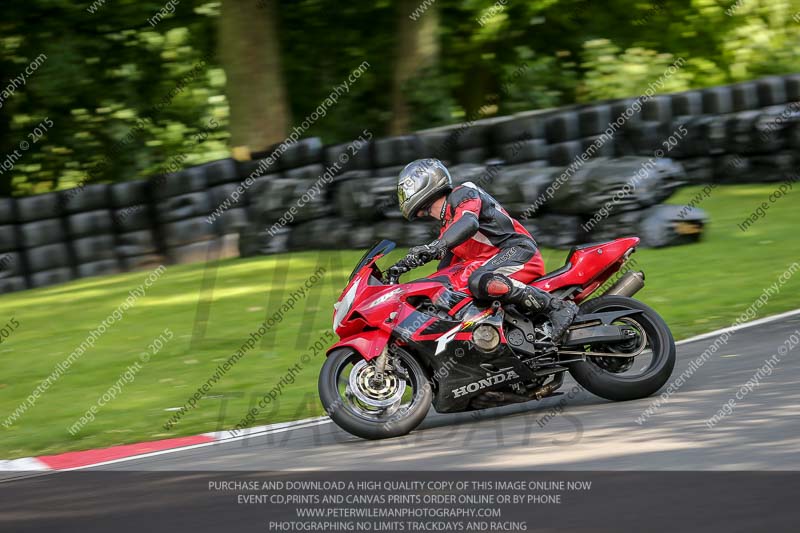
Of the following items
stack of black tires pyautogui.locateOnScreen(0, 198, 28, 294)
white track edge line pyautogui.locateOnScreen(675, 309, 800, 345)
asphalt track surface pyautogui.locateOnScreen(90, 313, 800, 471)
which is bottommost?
stack of black tires pyautogui.locateOnScreen(0, 198, 28, 294)

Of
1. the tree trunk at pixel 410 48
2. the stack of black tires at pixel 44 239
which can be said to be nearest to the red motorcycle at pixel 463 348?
the stack of black tires at pixel 44 239

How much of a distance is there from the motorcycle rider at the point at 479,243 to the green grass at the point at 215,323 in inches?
73.1

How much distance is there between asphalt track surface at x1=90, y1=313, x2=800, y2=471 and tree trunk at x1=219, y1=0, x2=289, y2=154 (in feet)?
35.8

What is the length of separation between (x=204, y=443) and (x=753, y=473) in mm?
3732

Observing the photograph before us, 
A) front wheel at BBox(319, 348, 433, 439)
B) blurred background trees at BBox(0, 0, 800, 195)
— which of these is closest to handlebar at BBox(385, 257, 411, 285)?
front wheel at BBox(319, 348, 433, 439)

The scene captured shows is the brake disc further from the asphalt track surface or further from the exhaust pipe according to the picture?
the exhaust pipe

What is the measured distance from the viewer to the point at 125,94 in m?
22.8

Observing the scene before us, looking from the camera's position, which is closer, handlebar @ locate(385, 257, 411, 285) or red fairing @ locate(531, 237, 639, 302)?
handlebar @ locate(385, 257, 411, 285)

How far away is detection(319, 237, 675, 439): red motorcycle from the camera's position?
22.7 ft

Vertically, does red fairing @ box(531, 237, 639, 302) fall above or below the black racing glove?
below

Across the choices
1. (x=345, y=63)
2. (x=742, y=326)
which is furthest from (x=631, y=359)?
(x=345, y=63)

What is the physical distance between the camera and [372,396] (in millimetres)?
6934

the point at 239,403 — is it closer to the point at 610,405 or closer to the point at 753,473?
the point at 610,405

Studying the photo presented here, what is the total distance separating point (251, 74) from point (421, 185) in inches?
445
